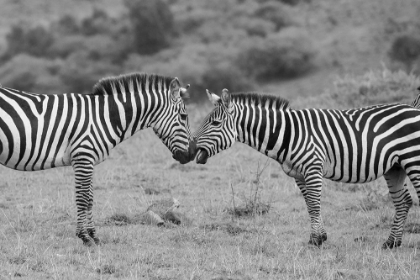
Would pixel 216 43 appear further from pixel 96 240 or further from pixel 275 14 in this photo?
pixel 96 240

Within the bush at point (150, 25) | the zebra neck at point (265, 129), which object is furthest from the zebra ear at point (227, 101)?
the bush at point (150, 25)

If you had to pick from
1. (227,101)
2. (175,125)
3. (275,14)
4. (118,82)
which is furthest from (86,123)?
(275,14)

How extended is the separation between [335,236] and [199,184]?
3711 millimetres

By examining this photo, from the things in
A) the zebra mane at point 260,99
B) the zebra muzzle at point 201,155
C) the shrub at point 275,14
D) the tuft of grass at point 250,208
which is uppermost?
the shrub at point 275,14

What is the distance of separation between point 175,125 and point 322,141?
75.8 inches

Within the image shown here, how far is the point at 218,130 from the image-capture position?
26.8ft

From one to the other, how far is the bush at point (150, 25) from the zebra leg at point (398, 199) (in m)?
31.0

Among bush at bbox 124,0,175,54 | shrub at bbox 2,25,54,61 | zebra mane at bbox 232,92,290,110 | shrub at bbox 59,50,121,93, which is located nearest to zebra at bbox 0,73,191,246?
zebra mane at bbox 232,92,290,110

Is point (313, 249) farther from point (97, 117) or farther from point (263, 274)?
point (97, 117)

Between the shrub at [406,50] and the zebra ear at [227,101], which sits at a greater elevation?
the shrub at [406,50]

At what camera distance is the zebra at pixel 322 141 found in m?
7.93

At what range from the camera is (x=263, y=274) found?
6.86 meters

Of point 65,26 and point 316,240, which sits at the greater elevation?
point 65,26

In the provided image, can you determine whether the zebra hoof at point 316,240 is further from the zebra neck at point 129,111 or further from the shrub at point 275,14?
the shrub at point 275,14
